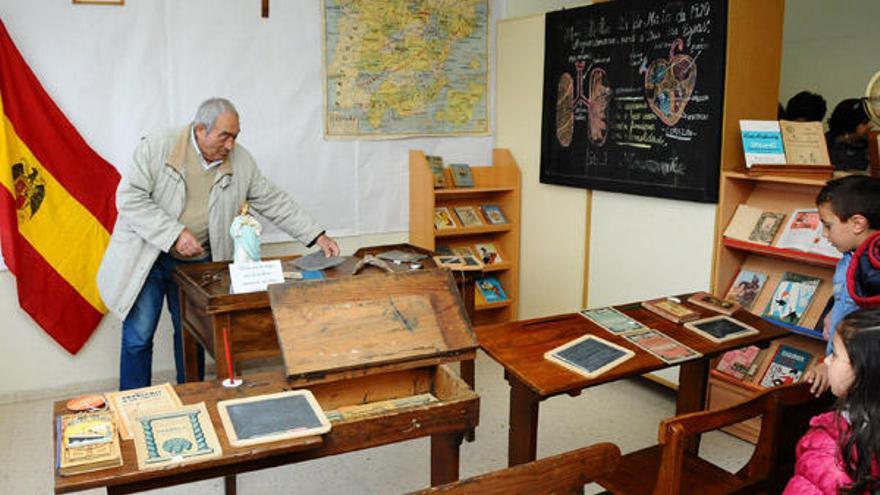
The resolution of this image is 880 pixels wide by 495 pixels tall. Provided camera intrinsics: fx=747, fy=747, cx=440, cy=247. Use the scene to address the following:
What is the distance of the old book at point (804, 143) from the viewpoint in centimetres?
335

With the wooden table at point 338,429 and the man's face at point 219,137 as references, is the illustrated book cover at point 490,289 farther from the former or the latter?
the wooden table at point 338,429

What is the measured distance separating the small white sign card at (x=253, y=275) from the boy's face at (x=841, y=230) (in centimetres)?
194

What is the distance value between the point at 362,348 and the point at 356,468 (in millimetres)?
1413

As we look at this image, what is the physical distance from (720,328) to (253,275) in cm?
177

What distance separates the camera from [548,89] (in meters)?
4.68

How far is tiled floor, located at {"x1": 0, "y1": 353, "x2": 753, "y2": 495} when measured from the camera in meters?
3.15

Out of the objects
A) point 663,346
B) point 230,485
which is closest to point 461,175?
point 663,346

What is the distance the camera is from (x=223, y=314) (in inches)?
110

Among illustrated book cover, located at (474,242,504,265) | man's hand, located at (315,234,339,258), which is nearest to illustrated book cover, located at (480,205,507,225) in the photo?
illustrated book cover, located at (474,242,504,265)

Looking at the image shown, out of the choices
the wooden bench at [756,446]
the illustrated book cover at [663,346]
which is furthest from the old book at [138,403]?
the illustrated book cover at [663,346]

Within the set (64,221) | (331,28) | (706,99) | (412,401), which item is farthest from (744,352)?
(64,221)

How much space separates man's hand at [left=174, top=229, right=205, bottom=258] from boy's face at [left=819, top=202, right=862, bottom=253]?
2493 mm

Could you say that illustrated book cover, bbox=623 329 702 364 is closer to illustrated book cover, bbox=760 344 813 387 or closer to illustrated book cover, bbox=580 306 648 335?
illustrated book cover, bbox=580 306 648 335

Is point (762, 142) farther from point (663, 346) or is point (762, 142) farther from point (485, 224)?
point (485, 224)
